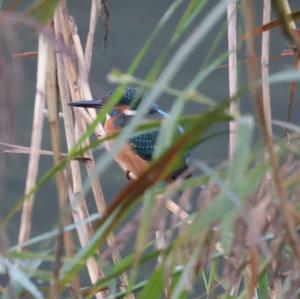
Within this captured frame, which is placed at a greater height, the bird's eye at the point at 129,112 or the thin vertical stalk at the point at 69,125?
the thin vertical stalk at the point at 69,125

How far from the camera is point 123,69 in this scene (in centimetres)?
360

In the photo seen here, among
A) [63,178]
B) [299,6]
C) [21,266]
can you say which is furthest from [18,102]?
[299,6]

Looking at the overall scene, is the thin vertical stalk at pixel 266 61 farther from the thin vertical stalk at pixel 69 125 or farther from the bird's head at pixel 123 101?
the thin vertical stalk at pixel 69 125

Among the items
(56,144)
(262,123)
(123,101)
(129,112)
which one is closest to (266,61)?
(56,144)

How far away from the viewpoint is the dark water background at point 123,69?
3510mm

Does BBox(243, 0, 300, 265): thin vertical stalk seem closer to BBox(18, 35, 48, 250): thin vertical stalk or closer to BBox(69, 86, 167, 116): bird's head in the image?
BBox(69, 86, 167, 116): bird's head

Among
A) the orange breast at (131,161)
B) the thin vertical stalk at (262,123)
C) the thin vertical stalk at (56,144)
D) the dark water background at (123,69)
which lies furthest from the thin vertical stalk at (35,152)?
the dark water background at (123,69)

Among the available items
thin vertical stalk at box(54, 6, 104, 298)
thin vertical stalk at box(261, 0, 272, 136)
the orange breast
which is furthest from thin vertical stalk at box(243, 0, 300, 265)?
the orange breast

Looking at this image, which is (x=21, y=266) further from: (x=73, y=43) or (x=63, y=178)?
(x=73, y=43)

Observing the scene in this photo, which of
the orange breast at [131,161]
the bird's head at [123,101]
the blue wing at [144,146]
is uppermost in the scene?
the bird's head at [123,101]

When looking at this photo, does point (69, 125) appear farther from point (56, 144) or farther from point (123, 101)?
point (123, 101)

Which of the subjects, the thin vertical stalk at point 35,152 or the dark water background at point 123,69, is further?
the dark water background at point 123,69

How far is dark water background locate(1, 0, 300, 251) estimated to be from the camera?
3510mm

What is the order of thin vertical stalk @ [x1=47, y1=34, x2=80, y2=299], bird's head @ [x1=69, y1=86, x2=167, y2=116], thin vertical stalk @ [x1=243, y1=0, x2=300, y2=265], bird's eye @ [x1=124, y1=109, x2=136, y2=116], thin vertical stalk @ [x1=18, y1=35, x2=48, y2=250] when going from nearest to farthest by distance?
thin vertical stalk @ [x1=243, y1=0, x2=300, y2=265], bird's head @ [x1=69, y1=86, x2=167, y2=116], thin vertical stalk @ [x1=47, y1=34, x2=80, y2=299], thin vertical stalk @ [x1=18, y1=35, x2=48, y2=250], bird's eye @ [x1=124, y1=109, x2=136, y2=116]
